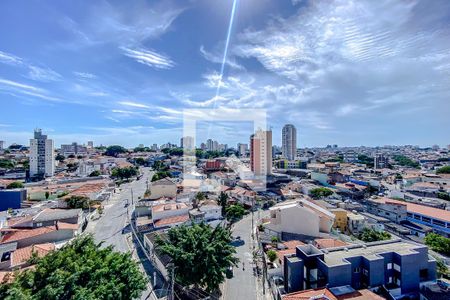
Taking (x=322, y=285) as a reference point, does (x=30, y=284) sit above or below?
above

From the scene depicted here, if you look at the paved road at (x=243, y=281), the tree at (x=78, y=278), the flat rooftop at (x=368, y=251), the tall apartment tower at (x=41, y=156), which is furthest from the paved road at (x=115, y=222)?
the tall apartment tower at (x=41, y=156)

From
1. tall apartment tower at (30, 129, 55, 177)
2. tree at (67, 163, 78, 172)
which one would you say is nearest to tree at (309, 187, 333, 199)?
tall apartment tower at (30, 129, 55, 177)

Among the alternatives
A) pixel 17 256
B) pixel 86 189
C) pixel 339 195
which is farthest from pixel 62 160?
pixel 339 195

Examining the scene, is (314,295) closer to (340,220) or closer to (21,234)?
(340,220)

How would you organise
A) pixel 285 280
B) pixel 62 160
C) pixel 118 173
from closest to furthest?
1. pixel 285 280
2. pixel 118 173
3. pixel 62 160

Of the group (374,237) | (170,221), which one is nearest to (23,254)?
(170,221)

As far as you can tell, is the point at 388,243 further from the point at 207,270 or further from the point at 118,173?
the point at 118,173

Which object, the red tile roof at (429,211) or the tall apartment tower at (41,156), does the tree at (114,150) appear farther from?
the red tile roof at (429,211)
